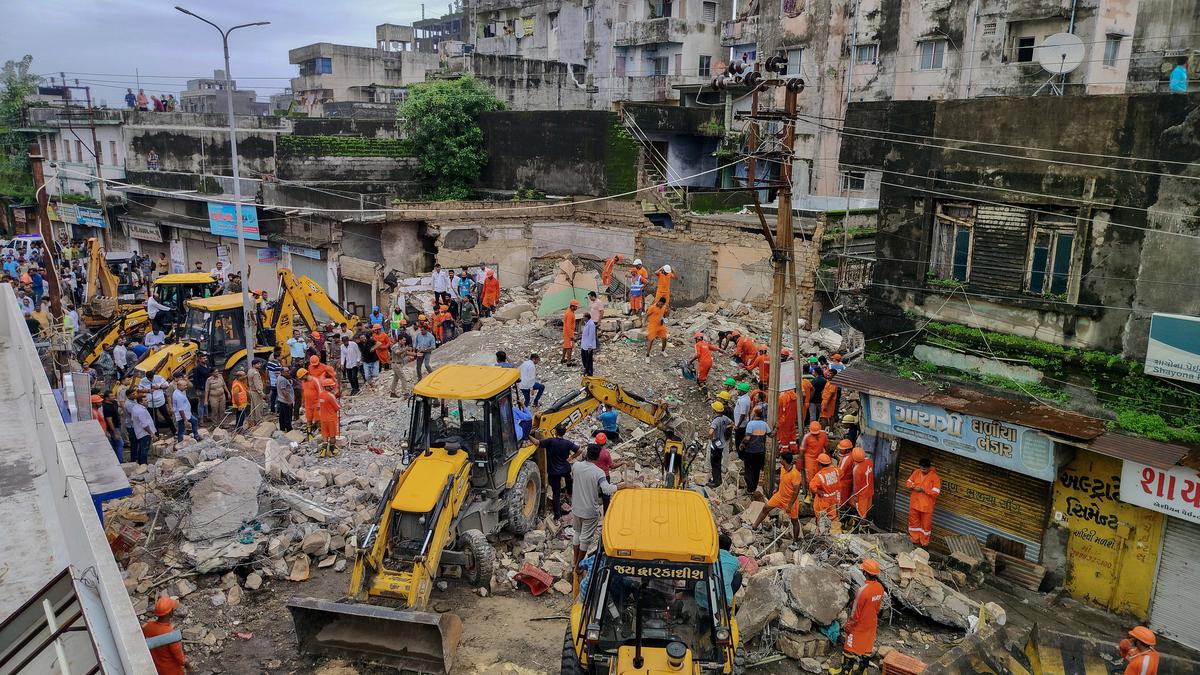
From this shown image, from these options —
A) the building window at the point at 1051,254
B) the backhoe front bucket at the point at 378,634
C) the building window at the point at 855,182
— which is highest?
the building window at the point at 855,182

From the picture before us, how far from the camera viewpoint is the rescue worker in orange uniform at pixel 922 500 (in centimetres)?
1098

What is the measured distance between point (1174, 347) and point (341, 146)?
25409 millimetres

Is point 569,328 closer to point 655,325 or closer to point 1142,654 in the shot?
point 655,325

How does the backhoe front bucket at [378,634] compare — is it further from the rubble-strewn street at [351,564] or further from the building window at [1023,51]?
the building window at [1023,51]

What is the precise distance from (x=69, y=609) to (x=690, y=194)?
20.9m

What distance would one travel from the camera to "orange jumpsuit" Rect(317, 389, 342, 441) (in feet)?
45.0

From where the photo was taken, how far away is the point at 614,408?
41.2ft

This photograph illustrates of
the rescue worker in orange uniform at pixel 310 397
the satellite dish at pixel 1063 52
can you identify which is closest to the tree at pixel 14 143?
the rescue worker in orange uniform at pixel 310 397

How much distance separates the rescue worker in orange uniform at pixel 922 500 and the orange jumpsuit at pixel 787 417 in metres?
2.72

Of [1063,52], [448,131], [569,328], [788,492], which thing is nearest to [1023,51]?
[1063,52]

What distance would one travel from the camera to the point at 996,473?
11.2m

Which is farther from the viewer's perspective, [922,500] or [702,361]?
[702,361]

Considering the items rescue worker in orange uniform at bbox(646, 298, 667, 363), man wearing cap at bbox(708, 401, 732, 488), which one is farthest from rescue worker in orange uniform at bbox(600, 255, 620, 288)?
man wearing cap at bbox(708, 401, 732, 488)

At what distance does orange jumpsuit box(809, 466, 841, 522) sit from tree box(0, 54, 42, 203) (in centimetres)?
4452
